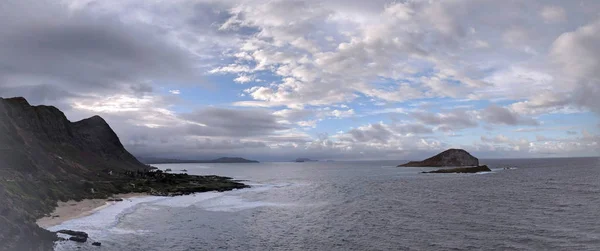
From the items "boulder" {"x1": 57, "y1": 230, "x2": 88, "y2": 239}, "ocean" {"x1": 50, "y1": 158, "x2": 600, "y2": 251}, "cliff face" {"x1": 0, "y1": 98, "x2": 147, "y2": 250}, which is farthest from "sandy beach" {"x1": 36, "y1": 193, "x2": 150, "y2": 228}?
"boulder" {"x1": 57, "y1": 230, "x2": 88, "y2": 239}

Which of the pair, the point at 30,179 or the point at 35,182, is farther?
the point at 30,179

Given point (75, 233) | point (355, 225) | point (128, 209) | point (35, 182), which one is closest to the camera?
point (75, 233)

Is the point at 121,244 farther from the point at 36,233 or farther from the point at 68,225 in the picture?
the point at 68,225

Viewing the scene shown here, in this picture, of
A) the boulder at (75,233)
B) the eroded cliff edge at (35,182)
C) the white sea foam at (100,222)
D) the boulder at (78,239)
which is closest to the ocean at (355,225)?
the white sea foam at (100,222)

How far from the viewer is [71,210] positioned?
60469 millimetres

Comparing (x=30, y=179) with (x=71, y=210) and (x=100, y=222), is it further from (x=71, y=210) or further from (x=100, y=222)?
(x=100, y=222)

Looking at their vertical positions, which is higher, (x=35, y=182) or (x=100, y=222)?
(x=35, y=182)

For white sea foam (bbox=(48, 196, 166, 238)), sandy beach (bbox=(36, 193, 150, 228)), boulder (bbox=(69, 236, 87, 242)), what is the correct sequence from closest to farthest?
boulder (bbox=(69, 236, 87, 242)), white sea foam (bbox=(48, 196, 166, 238)), sandy beach (bbox=(36, 193, 150, 228))

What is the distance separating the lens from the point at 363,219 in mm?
55938

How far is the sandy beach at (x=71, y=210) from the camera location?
163 ft

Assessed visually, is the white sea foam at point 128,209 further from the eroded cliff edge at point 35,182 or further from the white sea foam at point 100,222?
the eroded cliff edge at point 35,182

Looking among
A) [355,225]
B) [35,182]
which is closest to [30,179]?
[35,182]

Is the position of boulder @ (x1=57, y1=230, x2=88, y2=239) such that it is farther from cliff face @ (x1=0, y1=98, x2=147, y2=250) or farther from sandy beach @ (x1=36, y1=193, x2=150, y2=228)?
sandy beach @ (x1=36, y1=193, x2=150, y2=228)

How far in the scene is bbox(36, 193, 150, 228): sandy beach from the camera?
49737 millimetres
